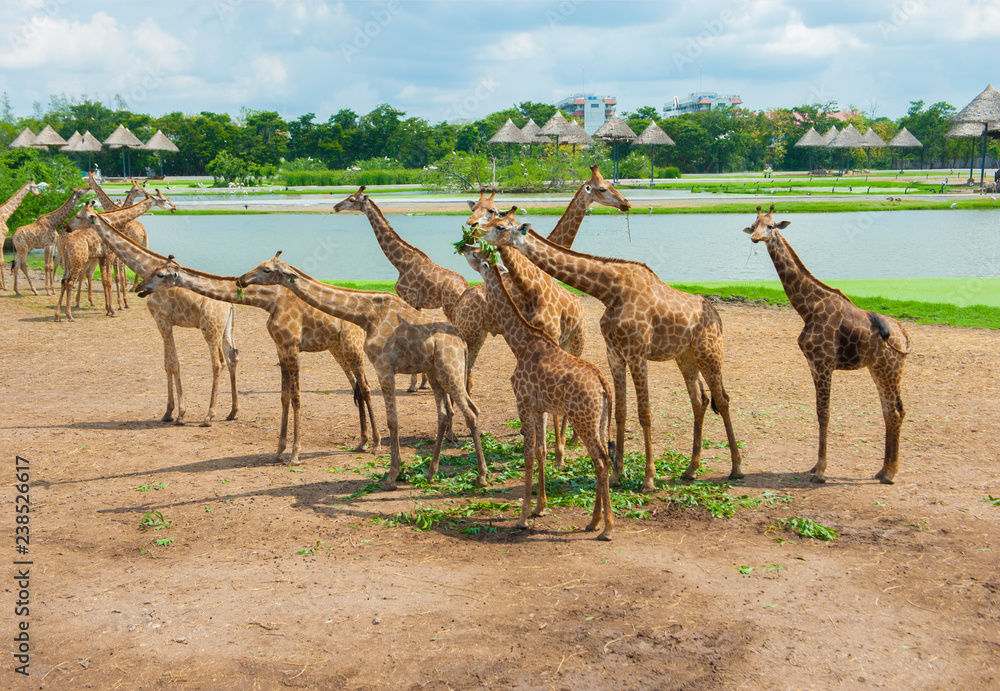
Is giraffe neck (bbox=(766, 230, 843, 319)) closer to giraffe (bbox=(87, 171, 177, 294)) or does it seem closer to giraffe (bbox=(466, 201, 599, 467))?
giraffe (bbox=(466, 201, 599, 467))

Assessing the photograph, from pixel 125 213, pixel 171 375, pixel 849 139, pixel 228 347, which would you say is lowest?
pixel 171 375

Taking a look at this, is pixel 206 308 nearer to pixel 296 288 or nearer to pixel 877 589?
pixel 296 288

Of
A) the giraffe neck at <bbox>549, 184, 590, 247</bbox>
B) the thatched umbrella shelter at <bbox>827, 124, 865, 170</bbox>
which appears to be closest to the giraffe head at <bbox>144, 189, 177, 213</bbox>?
the giraffe neck at <bbox>549, 184, 590, 247</bbox>

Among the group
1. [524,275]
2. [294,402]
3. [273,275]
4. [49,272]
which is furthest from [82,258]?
[524,275]

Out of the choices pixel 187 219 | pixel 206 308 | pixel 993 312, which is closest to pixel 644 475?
pixel 206 308

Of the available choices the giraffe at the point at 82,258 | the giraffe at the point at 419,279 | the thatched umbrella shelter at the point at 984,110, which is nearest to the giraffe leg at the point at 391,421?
the giraffe at the point at 419,279

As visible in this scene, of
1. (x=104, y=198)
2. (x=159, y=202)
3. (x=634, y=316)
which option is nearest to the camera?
(x=634, y=316)

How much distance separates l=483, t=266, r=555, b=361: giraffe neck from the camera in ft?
25.3

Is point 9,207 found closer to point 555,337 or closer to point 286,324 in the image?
point 286,324

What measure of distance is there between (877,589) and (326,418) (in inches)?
292

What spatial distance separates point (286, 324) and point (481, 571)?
4015mm

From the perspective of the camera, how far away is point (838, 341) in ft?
27.8

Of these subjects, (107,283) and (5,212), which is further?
(5,212)

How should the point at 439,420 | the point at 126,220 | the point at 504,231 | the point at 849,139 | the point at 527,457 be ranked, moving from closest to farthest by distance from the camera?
the point at 527,457 → the point at 504,231 → the point at 439,420 → the point at 126,220 → the point at 849,139
